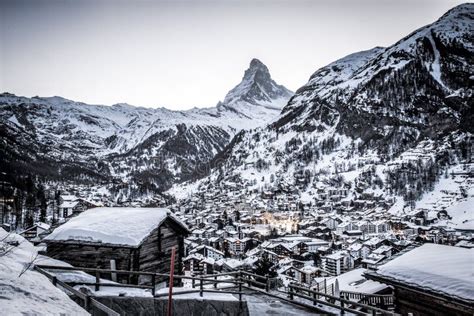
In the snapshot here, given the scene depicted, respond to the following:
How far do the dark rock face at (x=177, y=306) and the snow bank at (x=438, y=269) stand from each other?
5.32 m

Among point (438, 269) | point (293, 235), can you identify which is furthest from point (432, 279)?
point (293, 235)

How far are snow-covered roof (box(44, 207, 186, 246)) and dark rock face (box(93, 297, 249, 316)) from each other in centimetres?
597

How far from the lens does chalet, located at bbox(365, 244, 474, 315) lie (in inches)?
379

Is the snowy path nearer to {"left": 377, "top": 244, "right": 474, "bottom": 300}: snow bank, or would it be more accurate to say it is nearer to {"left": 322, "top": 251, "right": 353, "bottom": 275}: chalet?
{"left": 377, "top": 244, "right": 474, "bottom": 300}: snow bank

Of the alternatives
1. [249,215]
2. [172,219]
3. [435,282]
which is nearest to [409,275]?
[435,282]

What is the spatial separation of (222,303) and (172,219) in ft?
28.1

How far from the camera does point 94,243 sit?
643 inches

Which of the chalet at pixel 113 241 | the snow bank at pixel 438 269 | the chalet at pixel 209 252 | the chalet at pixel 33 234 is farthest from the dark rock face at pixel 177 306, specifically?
the chalet at pixel 209 252

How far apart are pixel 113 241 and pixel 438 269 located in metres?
13.4

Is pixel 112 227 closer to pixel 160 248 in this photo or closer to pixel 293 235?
pixel 160 248

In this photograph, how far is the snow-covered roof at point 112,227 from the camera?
1639cm

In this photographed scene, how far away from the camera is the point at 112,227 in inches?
669

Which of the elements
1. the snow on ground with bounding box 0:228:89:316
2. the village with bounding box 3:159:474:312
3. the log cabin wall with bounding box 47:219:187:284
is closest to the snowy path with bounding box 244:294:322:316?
the village with bounding box 3:159:474:312

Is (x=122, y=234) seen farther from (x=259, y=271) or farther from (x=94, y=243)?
(x=259, y=271)
